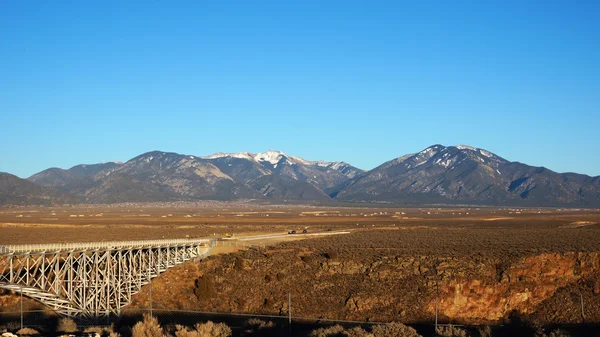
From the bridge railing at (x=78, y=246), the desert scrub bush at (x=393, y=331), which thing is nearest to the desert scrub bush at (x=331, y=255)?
the bridge railing at (x=78, y=246)

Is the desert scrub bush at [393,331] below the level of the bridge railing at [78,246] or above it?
below

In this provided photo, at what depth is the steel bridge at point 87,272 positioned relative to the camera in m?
38.9

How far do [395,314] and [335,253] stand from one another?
1220cm

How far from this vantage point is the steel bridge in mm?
38938

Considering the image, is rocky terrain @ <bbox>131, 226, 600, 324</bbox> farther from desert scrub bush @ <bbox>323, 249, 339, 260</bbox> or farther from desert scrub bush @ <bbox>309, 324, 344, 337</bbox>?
desert scrub bush @ <bbox>309, 324, 344, 337</bbox>

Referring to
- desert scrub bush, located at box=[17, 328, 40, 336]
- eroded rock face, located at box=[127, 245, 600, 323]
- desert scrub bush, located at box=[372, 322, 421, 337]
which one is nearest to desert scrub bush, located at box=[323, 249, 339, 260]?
eroded rock face, located at box=[127, 245, 600, 323]

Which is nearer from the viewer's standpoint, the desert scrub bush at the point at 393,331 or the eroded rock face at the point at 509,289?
the desert scrub bush at the point at 393,331

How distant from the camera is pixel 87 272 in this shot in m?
44.2

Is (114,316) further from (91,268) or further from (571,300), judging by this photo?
(571,300)

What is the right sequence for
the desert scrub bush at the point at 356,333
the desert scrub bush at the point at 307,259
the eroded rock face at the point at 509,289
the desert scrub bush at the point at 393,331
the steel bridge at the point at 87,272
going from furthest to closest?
1. the desert scrub bush at the point at 307,259
2. the eroded rock face at the point at 509,289
3. the steel bridge at the point at 87,272
4. the desert scrub bush at the point at 393,331
5. the desert scrub bush at the point at 356,333

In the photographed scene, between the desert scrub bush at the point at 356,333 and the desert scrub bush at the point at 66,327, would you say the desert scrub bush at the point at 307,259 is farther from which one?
the desert scrub bush at the point at 356,333

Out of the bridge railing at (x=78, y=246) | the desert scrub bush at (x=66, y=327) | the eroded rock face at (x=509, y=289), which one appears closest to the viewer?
the desert scrub bush at (x=66, y=327)

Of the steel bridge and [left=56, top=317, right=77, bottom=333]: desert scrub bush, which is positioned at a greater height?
the steel bridge

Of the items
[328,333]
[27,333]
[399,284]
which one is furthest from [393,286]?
[27,333]
